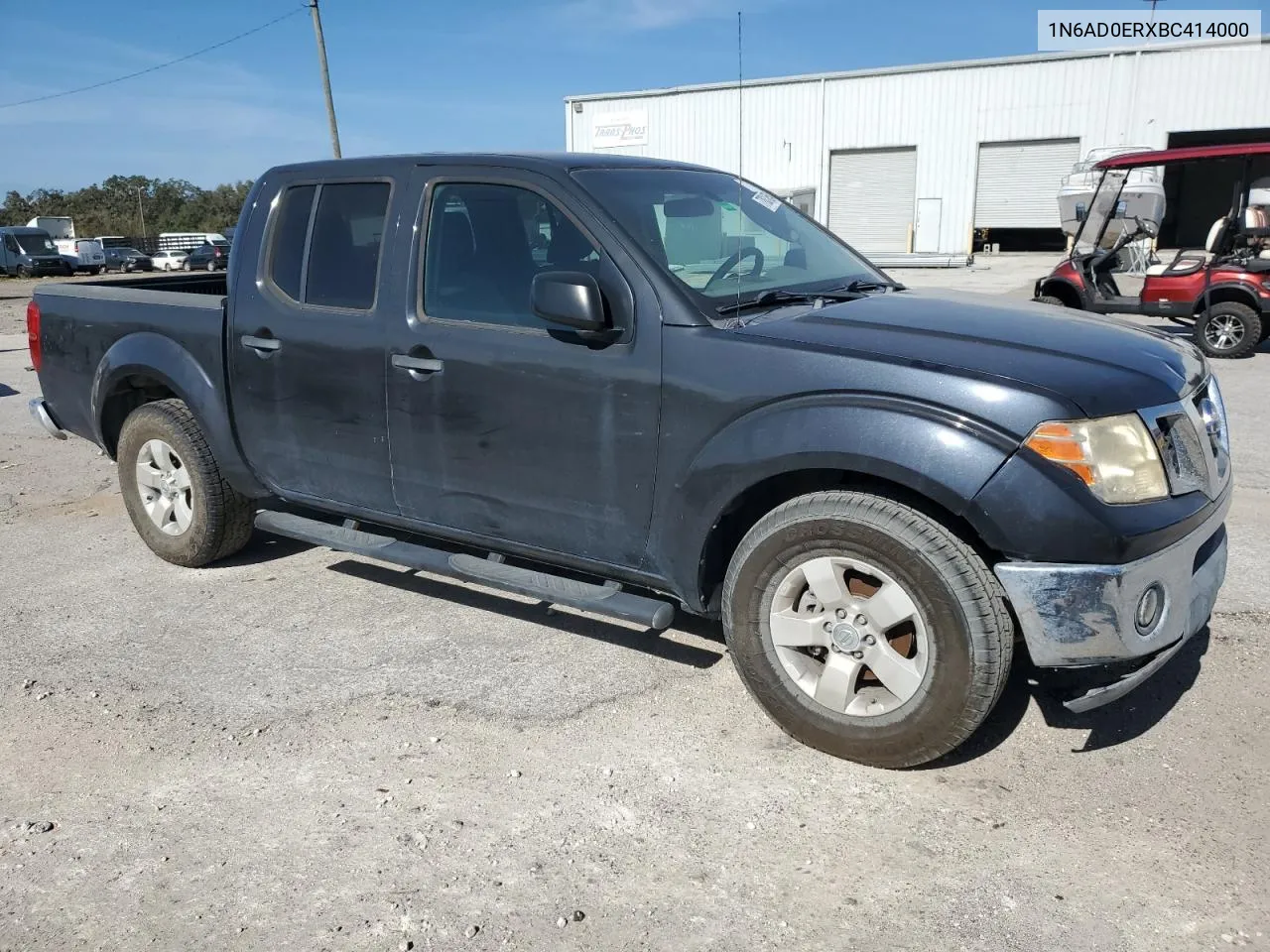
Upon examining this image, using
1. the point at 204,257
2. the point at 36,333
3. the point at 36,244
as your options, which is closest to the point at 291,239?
the point at 36,333

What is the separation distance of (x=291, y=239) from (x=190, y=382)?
2.79ft

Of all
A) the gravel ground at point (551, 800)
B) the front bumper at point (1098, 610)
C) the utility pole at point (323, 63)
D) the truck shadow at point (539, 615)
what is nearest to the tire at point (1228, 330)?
the gravel ground at point (551, 800)

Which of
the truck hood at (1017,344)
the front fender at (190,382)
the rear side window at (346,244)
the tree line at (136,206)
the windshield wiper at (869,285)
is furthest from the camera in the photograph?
the tree line at (136,206)

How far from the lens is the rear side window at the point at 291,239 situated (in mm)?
4309

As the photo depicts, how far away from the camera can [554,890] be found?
259 cm

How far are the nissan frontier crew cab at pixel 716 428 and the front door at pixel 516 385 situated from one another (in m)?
0.01

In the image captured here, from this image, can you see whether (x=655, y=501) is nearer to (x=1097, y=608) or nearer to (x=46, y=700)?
(x=1097, y=608)

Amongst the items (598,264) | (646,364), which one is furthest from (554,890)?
(598,264)

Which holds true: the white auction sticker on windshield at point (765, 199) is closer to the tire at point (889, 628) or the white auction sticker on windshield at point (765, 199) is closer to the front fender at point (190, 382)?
the tire at point (889, 628)

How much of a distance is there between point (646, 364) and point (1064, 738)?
5.95 ft

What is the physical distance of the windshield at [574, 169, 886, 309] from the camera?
3.52 metres

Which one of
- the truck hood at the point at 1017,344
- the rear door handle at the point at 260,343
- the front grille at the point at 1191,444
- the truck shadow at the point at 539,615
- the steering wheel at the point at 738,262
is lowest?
the truck shadow at the point at 539,615

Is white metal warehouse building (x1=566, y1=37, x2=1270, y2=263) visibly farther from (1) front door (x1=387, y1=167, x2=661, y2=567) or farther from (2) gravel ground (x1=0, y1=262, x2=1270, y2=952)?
(2) gravel ground (x1=0, y1=262, x2=1270, y2=952)

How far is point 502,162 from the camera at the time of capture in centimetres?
376
